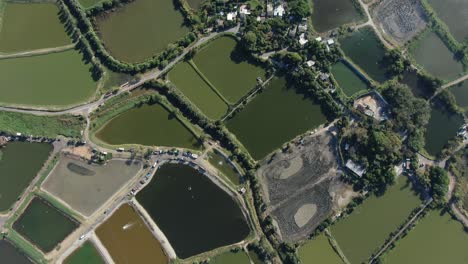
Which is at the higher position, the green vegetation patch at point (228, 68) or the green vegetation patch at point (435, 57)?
the green vegetation patch at point (228, 68)

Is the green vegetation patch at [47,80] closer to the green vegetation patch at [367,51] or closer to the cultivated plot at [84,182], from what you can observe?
the cultivated plot at [84,182]

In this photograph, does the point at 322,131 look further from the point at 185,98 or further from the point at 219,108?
the point at 185,98

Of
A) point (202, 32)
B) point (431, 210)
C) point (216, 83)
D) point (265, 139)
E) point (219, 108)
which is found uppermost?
point (202, 32)

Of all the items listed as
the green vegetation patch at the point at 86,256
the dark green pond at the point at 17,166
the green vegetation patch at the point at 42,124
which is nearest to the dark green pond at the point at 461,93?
the green vegetation patch at the point at 42,124

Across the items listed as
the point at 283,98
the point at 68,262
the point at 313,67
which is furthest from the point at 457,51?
the point at 68,262

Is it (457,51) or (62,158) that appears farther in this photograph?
(457,51)

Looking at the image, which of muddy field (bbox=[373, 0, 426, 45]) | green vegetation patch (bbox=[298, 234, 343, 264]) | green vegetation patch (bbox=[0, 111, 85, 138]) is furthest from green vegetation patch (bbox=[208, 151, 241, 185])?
muddy field (bbox=[373, 0, 426, 45])
